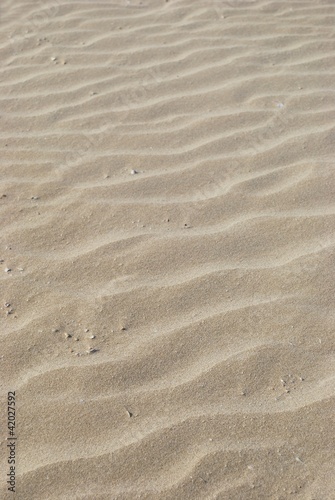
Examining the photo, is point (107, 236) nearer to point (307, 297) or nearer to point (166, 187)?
point (166, 187)

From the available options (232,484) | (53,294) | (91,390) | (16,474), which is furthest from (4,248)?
(232,484)

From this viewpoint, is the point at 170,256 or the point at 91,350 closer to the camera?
the point at 91,350

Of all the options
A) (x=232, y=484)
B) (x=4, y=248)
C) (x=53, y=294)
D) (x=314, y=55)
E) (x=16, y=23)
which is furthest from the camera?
(x=16, y=23)

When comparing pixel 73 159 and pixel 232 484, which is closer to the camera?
pixel 232 484

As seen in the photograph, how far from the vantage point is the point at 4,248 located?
9.30 feet

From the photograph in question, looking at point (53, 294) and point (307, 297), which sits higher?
point (53, 294)

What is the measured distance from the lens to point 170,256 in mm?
2775

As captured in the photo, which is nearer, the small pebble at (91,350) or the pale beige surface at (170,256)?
the pale beige surface at (170,256)

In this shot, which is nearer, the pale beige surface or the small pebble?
the pale beige surface

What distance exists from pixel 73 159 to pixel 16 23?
161cm

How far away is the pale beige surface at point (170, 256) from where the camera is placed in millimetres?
2125

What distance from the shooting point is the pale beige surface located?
2.12m

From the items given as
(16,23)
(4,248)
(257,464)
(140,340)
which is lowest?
(257,464)

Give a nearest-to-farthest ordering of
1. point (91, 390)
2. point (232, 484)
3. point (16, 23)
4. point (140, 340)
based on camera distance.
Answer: point (232, 484)
point (91, 390)
point (140, 340)
point (16, 23)
